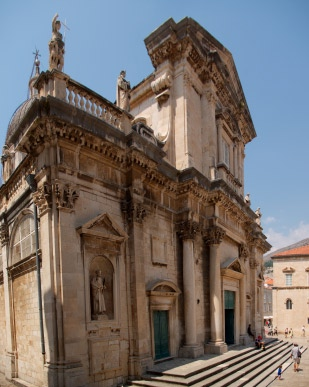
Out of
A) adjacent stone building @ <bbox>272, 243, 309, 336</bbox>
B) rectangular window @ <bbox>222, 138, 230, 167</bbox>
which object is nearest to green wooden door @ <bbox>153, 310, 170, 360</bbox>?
rectangular window @ <bbox>222, 138, 230, 167</bbox>

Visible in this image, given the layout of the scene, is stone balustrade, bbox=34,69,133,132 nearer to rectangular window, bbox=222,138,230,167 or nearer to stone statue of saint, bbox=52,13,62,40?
stone statue of saint, bbox=52,13,62,40

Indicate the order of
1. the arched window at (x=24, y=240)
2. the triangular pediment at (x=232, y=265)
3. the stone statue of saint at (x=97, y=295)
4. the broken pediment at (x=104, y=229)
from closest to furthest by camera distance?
the broken pediment at (x=104, y=229) → the stone statue of saint at (x=97, y=295) → the arched window at (x=24, y=240) → the triangular pediment at (x=232, y=265)

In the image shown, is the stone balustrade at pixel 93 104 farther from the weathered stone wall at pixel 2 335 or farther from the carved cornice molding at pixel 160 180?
the weathered stone wall at pixel 2 335

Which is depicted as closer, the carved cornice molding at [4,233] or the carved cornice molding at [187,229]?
the carved cornice molding at [4,233]

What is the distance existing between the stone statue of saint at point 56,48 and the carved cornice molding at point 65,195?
3425 millimetres

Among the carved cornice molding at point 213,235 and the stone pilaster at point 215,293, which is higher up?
the carved cornice molding at point 213,235

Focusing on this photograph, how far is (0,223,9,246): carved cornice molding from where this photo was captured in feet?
43.1

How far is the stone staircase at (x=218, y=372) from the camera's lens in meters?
9.63

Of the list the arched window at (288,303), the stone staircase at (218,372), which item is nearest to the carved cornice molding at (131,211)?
the stone staircase at (218,372)

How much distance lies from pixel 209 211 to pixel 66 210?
801 centimetres

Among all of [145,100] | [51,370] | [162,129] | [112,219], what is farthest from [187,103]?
[51,370]

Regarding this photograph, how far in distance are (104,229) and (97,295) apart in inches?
74.4

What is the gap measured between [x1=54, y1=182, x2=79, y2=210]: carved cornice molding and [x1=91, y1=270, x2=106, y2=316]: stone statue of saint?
86.3 inches

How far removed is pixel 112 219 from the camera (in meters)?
10.2
